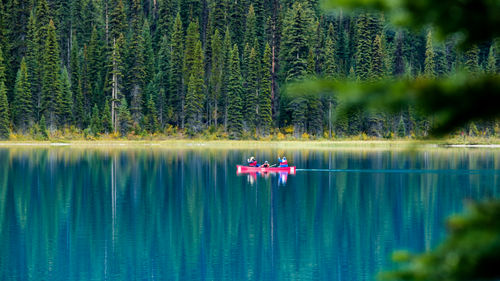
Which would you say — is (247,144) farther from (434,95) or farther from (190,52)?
(434,95)

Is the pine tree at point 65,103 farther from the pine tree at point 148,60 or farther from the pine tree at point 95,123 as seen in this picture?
the pine tree at point 148,60

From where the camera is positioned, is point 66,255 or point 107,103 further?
point 107,103

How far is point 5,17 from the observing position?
85.1 m

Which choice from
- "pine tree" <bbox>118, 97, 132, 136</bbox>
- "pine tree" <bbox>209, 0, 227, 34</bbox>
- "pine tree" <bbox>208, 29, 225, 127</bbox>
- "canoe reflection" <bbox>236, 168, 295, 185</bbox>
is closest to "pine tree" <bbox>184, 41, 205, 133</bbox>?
"pine tree" <bbox>208, 29, 225, 127</bbox>

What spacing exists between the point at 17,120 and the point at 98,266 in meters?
64.7

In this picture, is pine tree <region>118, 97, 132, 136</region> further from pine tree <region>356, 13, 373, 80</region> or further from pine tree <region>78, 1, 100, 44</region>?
pine tree <region>356, 13, 373, 80</region>

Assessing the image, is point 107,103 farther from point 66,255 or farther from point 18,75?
point 66,255

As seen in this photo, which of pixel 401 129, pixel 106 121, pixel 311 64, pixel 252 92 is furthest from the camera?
pixel 311 64

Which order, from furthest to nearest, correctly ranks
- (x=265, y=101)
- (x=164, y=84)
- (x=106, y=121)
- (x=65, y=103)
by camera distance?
1. (x=164, y=84)
2. (x=265, y=101)
3. (x=65, y=103)
4. (x=106, y=121)

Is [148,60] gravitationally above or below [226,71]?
above

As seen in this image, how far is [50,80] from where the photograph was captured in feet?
257

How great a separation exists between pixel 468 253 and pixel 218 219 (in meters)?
24.1

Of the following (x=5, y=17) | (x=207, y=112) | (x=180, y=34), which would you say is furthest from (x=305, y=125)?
(x=5, y=17)

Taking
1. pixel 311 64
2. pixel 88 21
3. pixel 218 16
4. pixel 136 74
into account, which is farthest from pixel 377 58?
pixel 88 21
